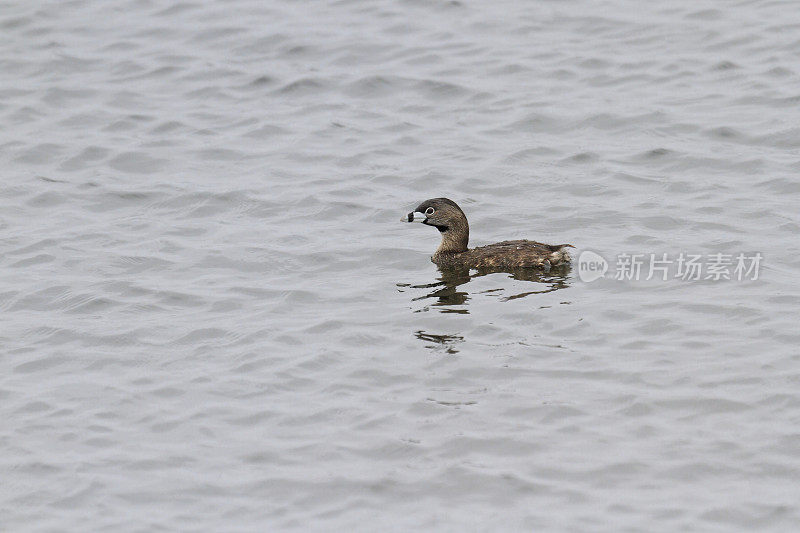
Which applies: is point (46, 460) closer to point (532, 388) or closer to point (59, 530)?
point (59, 530)

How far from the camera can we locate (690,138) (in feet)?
57.0

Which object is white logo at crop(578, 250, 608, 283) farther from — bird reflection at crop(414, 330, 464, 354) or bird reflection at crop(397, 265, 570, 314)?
bird reflection at crop(414, 330, 464, 354)

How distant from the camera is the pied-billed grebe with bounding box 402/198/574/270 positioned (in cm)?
1361

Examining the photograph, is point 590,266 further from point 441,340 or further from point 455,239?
point 441,340

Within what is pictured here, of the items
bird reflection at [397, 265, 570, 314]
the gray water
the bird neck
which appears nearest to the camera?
the gray water

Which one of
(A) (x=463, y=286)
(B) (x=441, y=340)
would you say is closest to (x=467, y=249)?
(A) (x=463, y=286)

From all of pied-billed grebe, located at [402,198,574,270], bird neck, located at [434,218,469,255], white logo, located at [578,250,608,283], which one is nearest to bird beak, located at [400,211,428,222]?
pied-billed grebe, located at [402,198,574,270]

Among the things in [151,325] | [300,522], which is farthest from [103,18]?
[300,522]

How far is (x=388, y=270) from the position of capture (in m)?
14.1

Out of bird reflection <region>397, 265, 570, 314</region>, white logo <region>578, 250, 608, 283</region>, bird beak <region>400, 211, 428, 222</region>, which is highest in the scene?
bird beak <region>400, 211, 428, 222</region>

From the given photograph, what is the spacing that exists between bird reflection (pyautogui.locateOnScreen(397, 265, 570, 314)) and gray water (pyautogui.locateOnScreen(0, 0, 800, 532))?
2.6 inches

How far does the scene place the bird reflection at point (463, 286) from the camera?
13.1m

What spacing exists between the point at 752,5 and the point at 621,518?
→ 49.4 feet

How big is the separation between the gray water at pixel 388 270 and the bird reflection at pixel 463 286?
2.6 inches
